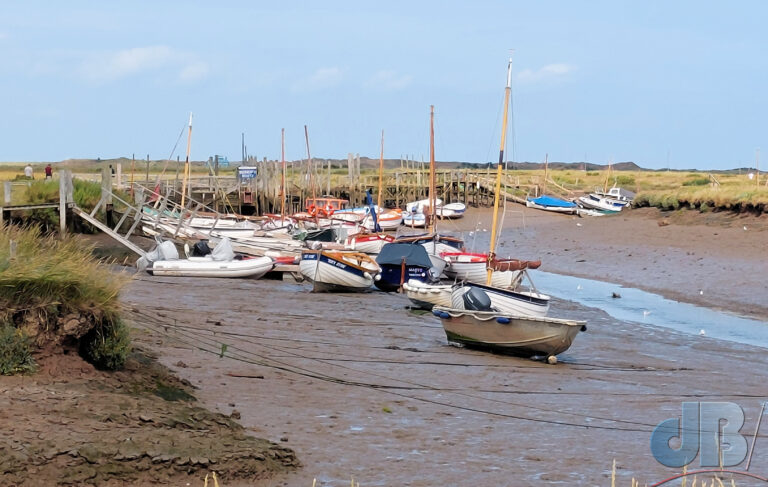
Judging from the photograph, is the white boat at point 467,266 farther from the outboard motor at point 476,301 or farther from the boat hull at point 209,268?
the outboard motor at point 476,301

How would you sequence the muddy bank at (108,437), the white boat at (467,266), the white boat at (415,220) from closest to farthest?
the muddy bank at (108,437), the white boat at (467,266), the white boat at (415,220)

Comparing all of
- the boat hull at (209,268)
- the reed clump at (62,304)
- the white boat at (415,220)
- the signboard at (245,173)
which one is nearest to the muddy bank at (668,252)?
the white boat at (415,220)

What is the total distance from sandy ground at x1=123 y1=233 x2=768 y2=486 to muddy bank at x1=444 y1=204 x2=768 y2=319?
680 cm

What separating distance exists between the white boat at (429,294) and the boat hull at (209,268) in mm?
7231

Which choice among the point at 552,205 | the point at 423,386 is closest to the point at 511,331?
the point at 423,386

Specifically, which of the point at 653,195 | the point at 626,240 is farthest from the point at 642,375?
the point at 653,195

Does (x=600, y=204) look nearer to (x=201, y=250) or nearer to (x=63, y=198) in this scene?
(x=201, y=250)

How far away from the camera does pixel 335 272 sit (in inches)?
1065

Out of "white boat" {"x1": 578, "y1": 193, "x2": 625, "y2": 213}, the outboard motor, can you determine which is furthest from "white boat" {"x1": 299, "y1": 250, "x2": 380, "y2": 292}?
"white boat" {"x1": 578, "y1": 193, "x2": 625, "y2": 213}

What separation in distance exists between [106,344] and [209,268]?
711 inches

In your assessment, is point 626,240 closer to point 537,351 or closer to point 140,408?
point 537,351

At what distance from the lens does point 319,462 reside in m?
9.23

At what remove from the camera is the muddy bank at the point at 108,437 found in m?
7.72

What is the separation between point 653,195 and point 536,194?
2599 cm
